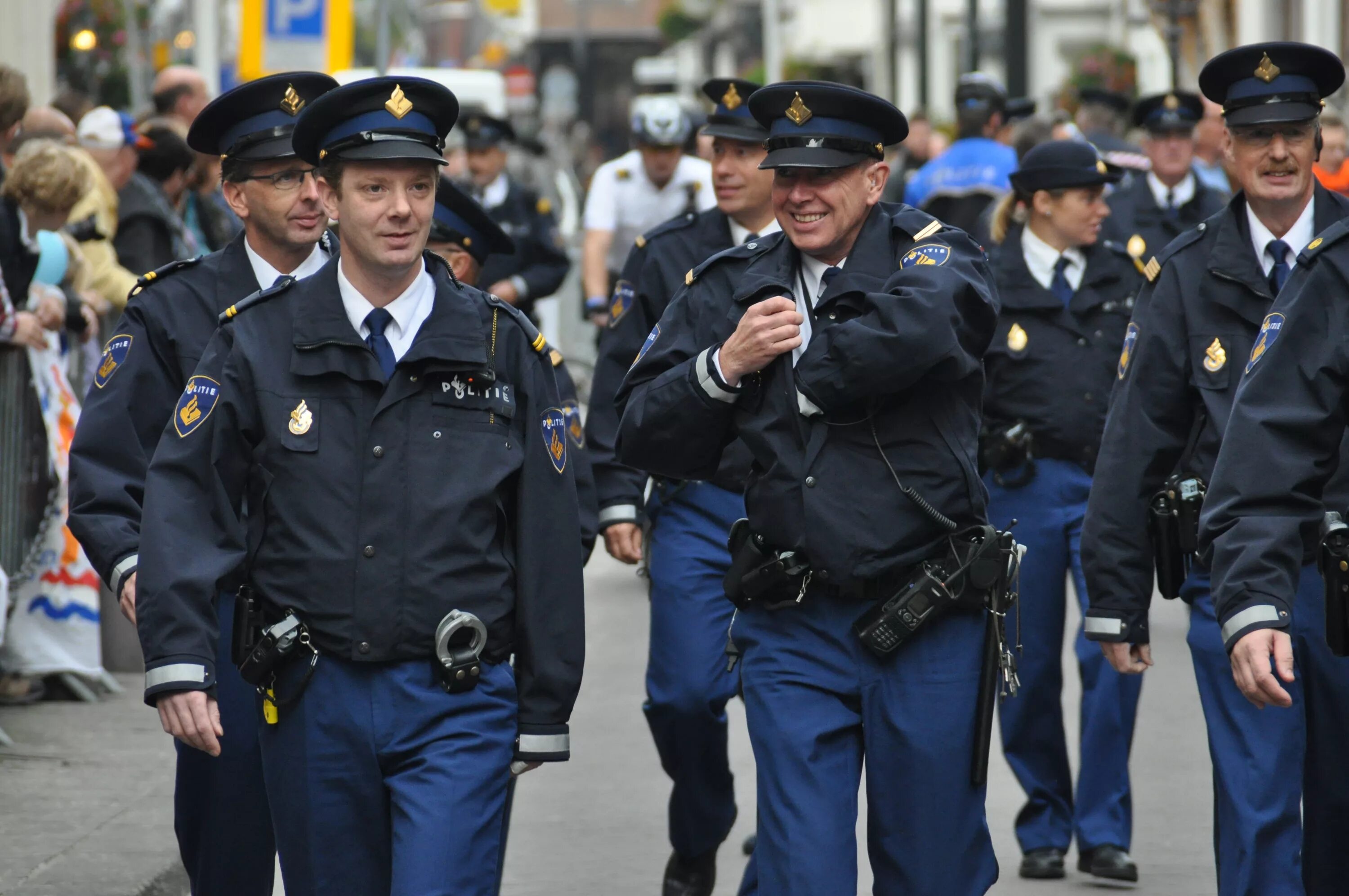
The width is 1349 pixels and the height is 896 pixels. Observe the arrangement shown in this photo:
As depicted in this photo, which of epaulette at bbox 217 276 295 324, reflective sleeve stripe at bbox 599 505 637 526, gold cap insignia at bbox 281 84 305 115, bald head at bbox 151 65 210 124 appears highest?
bald head at bbox 151 65 210 124

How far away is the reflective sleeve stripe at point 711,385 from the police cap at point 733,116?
2.33 metres

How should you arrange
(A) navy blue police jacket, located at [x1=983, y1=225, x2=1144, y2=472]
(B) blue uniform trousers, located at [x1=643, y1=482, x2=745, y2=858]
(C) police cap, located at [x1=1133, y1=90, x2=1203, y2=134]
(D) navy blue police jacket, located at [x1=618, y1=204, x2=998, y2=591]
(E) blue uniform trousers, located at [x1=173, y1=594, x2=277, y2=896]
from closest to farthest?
(D) navy blue police jacket, located at [x1=618, y1=204, x2=998, y2=591] → (E) blue uniform trousers, located at [x1=173, y1=594, x2=277, y2=896] → (B) blue uniform trousers, located at [x1=643, y1=482, x2=745, y2=858] → (A) navy blue police jacket, located at [x1=983, y1=225, x2=1144, y2=472] → (C) police cap, located at [x1=1133, y1=90, x2=1203, y2=134]

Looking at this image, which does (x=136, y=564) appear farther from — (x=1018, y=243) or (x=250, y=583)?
(x=1018, y=243)

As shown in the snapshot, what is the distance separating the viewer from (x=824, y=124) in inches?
192

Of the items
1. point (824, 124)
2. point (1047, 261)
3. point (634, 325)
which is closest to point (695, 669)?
point (634, 325)

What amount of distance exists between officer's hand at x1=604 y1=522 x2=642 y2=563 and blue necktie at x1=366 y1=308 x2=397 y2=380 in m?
2.47

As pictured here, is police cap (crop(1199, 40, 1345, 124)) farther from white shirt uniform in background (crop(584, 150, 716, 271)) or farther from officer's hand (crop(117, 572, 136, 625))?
white shirt uniform in background (crop(584, 150, 716, 271))

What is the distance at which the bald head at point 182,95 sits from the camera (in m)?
12.2

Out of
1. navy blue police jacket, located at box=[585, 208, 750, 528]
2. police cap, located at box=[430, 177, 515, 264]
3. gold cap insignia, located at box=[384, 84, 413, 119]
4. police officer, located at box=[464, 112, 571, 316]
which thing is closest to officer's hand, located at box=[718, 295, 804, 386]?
gold cap insignia, located at box=[384, 84, 413, 119]

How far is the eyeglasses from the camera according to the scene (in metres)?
5.43

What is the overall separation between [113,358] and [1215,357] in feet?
8.95

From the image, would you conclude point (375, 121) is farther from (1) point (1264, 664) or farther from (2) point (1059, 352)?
(2) point (1059, 352)

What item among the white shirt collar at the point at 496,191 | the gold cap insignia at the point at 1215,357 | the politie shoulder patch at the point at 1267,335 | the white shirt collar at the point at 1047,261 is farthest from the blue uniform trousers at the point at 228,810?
the white shirt collar at the point at 496,191

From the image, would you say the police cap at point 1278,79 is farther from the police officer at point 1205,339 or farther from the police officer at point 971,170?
the police officer at point 971,170
